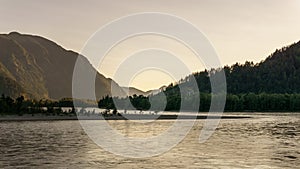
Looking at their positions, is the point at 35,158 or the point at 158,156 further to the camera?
the point at 158,156

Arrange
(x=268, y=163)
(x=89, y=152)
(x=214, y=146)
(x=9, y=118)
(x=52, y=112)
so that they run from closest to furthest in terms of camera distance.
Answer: (x=268, y=163), (x=89, y=152), (x=214, y=146), (x=9, y=118), (x=52, y=112)

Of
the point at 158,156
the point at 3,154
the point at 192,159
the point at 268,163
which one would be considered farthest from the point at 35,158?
the point at 268,163

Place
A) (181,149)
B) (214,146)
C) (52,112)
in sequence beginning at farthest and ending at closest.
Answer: (52,112), (214,146), (181,149)

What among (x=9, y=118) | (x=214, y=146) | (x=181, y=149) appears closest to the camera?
(x=181, y=149)

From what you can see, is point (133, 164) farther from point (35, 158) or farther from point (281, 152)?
point (281, 152)

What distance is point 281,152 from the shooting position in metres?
38.3

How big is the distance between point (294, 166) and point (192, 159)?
7778 millimetres

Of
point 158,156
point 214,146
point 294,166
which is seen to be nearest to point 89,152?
point 158,156

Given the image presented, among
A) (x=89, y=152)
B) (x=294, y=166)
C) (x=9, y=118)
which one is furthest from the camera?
(x=9, y=118)

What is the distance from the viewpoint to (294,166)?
29250mm

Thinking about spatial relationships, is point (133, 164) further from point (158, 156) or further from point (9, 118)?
point (9, 118)

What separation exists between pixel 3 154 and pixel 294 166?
22992mm

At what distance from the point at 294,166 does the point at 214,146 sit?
1459 centimetres

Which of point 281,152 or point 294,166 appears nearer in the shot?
point 294,166
